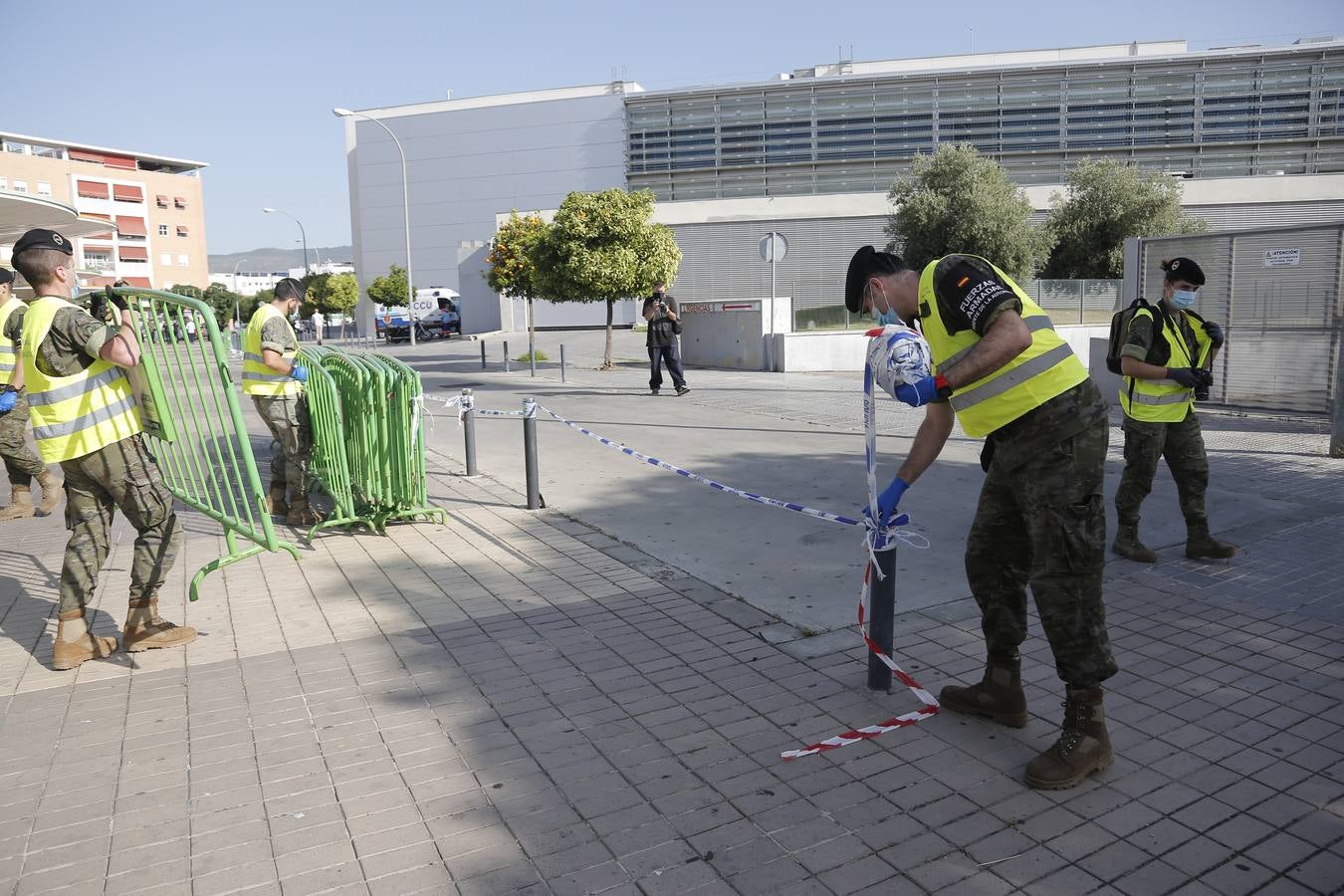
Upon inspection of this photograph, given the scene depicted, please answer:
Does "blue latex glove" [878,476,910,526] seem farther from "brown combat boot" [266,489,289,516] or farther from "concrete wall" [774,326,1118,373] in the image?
"concrete wall" [774,326,1118,373]

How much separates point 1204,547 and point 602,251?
1526 centimetres

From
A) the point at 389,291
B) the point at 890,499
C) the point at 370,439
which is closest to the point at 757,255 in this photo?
the point at 389,291

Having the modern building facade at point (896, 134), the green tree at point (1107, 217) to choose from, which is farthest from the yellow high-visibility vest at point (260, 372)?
the modern building facade at point (896, 134)

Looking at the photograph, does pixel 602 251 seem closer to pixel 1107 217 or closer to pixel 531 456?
pixel 531 456

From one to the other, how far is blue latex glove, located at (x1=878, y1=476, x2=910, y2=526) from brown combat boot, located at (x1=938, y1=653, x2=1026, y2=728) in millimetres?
726

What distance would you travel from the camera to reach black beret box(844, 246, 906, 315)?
3.58 m

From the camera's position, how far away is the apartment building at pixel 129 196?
263ft

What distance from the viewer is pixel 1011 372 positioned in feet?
10.8

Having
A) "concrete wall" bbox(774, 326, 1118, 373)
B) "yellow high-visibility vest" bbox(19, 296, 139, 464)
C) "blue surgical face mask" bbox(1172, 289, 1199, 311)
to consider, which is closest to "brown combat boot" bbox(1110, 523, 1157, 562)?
"blue surgical face mask" bbox(1172, 289, 1199, 311)

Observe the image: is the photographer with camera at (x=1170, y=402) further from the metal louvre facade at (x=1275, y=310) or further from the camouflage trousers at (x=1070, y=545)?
the metal louvre facade at (x=1275, y=310)

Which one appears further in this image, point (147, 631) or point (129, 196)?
point (129, 196)

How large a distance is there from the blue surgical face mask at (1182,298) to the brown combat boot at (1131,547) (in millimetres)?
1430

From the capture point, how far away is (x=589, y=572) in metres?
5.96

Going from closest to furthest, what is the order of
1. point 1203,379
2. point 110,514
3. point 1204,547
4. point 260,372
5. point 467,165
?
point 110,514 → point 1203,379 → point 1204,547 → point 260,372 → point 467,165
